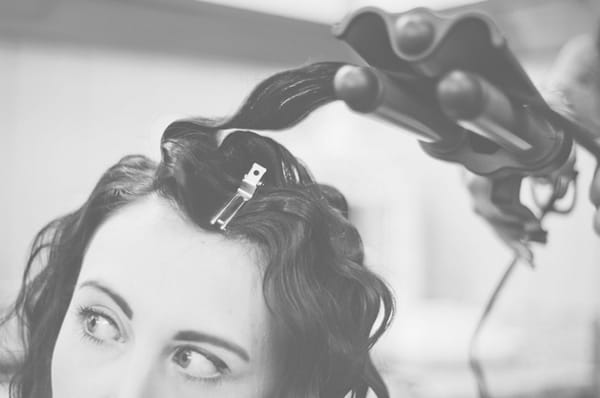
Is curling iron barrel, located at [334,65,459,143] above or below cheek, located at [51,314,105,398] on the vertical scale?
above

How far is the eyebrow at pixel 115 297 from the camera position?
14.5 inches

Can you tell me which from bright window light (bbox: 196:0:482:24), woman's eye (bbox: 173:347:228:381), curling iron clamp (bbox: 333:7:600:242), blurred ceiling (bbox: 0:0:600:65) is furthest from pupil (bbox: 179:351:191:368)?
bright window light (bbox: 196:0:482:24)

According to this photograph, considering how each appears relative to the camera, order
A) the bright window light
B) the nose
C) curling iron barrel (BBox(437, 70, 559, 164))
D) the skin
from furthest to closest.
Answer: the bright window light, the skin, the nose, curling iron barrel (BBox(437, 70, 559, 164))

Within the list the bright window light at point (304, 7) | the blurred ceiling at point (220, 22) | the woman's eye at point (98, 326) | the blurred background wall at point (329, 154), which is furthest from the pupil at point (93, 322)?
the bright window light at point (304, 7)

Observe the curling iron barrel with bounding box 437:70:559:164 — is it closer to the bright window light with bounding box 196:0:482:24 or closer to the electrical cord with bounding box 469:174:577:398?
the electrical cord with bounding box 469:174:577:398

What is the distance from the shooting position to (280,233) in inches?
15.2

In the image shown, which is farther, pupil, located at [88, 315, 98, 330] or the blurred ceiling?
the blurred ceiling

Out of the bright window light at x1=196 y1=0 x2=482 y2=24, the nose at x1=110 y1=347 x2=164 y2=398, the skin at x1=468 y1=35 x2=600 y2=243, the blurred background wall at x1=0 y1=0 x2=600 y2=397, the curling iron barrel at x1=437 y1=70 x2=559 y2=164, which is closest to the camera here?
the curling iron barrel at x1=437 y1=70 x2=559 y2=164

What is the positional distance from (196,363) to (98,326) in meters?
0.06

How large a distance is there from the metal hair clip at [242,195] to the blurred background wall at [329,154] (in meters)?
0.14

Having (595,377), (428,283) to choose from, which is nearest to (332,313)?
(595,377)

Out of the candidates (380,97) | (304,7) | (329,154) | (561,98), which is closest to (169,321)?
(380,97)

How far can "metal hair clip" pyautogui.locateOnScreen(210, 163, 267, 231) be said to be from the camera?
383mm

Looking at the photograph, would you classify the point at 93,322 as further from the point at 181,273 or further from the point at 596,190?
the point at 596,190
